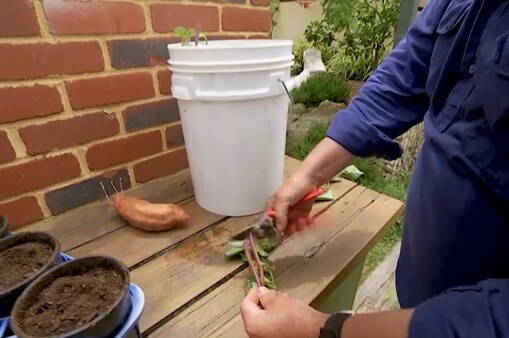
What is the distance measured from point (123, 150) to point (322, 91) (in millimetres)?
1827

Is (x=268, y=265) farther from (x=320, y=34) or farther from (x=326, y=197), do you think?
(x=320, y=34)

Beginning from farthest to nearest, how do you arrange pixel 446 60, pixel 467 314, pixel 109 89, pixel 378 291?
pixel 378 291
pixel 109 89
pixel 446 60
pixel 467 314

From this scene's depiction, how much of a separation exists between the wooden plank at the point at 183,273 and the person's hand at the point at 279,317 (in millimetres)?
158

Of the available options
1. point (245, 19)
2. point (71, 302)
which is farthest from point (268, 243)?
point (245, 19)

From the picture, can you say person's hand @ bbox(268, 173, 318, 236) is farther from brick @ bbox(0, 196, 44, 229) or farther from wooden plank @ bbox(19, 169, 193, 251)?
brick @ bbox(0, 196, 44, 229)

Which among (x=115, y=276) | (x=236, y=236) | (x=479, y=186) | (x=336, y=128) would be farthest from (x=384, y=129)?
(x=115, y=276)

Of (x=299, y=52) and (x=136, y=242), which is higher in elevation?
(x=136, y=242)

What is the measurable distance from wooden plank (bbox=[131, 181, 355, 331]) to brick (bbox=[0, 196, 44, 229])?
0.34m

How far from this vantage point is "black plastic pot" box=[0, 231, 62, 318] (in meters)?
0.47

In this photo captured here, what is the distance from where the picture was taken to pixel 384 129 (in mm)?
720

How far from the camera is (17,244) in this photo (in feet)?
1.88

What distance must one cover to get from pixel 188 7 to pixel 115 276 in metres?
0.80

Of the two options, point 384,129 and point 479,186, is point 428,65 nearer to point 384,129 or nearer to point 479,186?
point 384,129

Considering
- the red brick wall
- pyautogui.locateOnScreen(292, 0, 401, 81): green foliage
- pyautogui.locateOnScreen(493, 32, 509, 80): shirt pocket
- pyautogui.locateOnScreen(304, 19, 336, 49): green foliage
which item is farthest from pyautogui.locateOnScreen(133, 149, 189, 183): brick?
pyautogui.locateOnScreen(304, 19, 336, 49): green foliage
